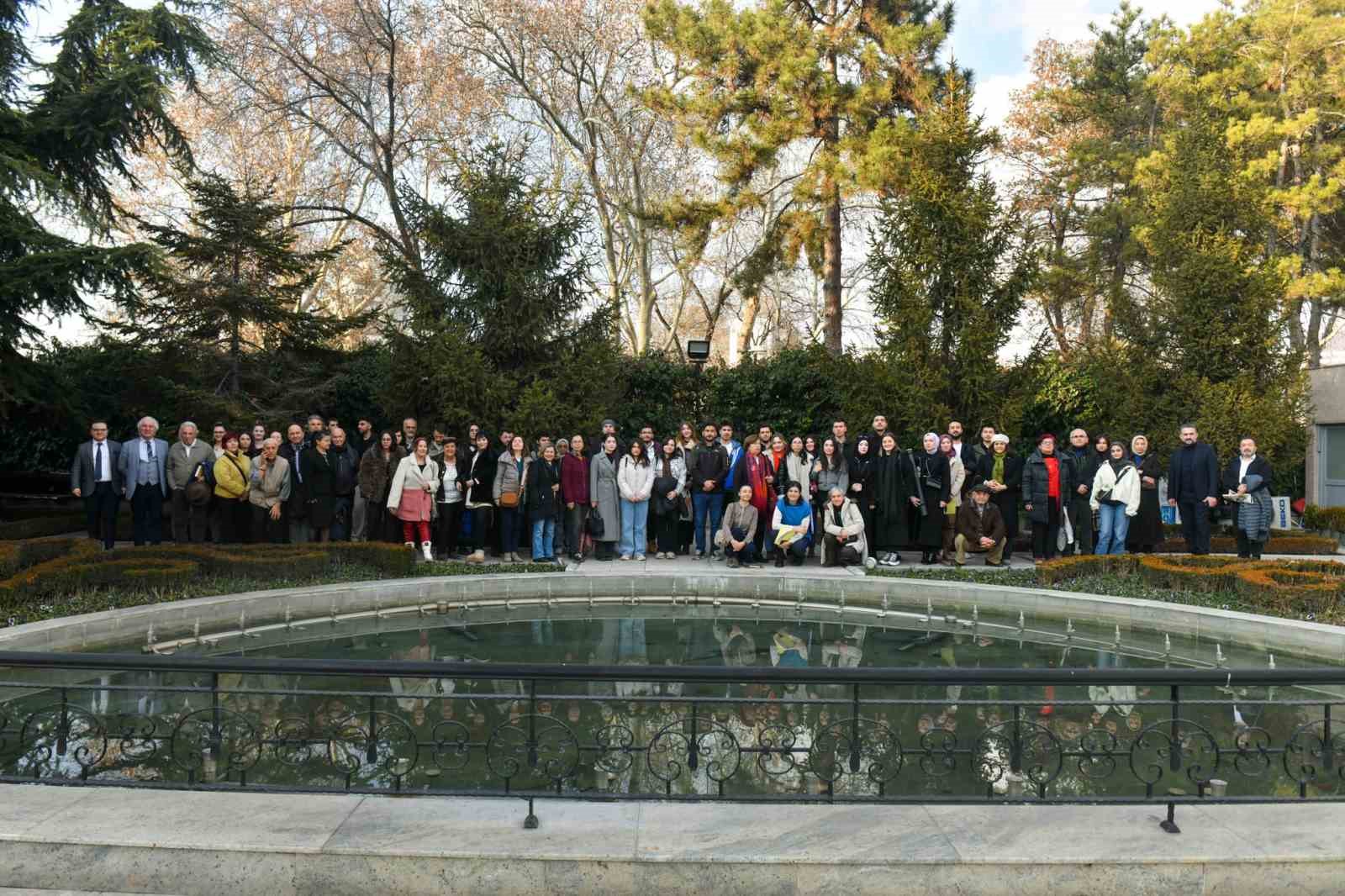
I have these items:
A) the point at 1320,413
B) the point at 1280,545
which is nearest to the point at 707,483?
the point at 1280,545

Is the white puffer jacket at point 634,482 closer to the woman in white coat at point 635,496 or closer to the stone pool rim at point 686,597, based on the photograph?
the woman in white coat at point 635,496

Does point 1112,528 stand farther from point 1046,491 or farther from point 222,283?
point 222,283

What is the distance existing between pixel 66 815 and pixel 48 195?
40.1ft

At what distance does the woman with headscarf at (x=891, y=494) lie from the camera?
13.2 metres

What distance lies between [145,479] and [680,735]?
10.2 metres

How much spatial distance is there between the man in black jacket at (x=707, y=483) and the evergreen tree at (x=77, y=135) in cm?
872

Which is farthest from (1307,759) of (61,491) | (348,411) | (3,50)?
(61,491)

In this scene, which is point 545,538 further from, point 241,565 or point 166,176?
point 166,176

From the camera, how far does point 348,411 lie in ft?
62.5

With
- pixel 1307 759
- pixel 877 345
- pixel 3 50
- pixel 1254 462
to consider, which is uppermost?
pixel 3 50

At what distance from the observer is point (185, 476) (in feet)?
41.2

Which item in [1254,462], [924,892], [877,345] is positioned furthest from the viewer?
[877,345]

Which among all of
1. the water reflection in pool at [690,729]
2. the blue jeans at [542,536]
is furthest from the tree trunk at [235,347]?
the water reflection in pool at [690,729]

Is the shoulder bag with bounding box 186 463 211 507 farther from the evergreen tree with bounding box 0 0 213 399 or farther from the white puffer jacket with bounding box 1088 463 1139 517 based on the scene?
the white puffer jacket with bounding box 1088 463 1139 517
